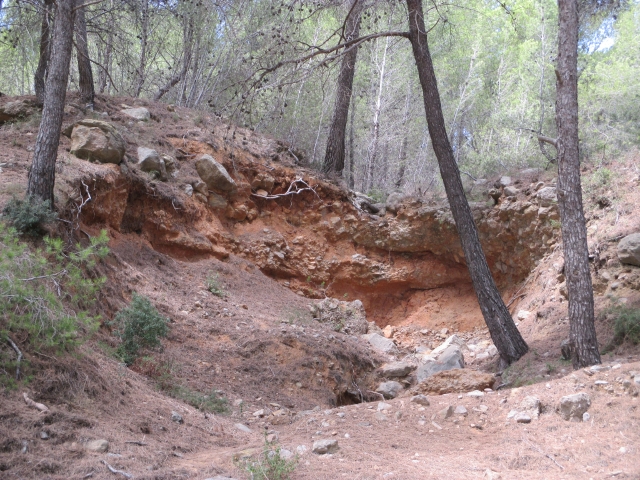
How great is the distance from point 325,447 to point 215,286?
5648 millimetres

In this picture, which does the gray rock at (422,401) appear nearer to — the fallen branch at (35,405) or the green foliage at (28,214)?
the fallen branch at (35,405)

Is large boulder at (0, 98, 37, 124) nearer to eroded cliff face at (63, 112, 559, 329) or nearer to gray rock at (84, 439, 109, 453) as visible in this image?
eroded cliff face at (63, 112, 559, 329)

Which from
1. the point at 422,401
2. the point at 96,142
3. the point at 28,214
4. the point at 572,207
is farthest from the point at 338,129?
the point at 422,401

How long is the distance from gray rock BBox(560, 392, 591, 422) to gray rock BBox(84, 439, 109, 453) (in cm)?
358

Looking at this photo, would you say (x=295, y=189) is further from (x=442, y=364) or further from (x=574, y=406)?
(x=574, y=406)

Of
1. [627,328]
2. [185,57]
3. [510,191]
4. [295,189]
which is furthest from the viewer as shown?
[185,57]

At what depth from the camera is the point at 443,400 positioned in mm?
5105

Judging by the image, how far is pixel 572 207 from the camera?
581 centimetres

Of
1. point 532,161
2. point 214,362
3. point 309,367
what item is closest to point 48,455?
point 214,362

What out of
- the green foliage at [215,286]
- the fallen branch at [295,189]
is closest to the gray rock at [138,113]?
the fallen branch at [295,189]

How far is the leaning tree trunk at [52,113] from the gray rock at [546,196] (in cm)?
871

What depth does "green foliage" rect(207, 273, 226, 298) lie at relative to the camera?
29.5 ft

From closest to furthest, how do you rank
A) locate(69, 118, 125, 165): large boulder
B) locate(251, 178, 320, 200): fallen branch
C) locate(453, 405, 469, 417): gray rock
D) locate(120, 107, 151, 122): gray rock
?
locate(453, 405, 469, 417): gray rock → locate(69, 118, 125, 165): large boulder → locate(120, 107, 151, 122): gray rock → locate(251, 178, 320, 200): fallen branch

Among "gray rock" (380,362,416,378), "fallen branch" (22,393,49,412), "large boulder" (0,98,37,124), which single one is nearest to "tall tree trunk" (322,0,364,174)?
"gray rock" (380,362,416,378)
